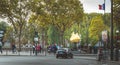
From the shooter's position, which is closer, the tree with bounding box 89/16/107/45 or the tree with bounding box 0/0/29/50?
the tree with bounding box 0/0/29/50

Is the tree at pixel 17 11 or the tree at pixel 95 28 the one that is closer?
the tree at pixel 17 11

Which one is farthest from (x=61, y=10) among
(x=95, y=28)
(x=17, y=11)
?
(x=95, y=28)

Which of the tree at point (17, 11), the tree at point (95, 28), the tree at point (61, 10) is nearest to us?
the tree at point (17, 11)

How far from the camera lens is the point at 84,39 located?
123 metres

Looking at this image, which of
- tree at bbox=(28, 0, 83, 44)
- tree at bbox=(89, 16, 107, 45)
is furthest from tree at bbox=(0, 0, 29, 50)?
tree at bbox=(89, 16, 107, 45)

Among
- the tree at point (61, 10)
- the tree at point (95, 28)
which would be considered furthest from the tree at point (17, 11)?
the tree at point (95, 28)

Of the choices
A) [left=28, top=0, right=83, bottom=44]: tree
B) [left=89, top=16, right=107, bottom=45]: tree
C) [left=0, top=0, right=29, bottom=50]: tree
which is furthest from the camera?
[left=89, top=16, right=107, bottom=45]: tree

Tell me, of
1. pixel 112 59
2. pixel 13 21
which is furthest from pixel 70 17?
pixel 112 59

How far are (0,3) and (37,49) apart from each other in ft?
37.0

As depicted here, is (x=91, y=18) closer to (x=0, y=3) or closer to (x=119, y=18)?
(x=0, y=3)

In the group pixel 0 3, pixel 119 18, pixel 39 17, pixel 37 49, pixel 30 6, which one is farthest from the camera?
pixel 39 17

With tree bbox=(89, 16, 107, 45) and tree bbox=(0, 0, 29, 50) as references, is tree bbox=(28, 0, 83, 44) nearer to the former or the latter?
tree bbox=(0, 0, 29, 50)

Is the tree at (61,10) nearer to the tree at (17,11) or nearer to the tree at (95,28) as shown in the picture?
the tree at (17,11)

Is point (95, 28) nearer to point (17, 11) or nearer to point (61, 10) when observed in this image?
point (61, 10)
